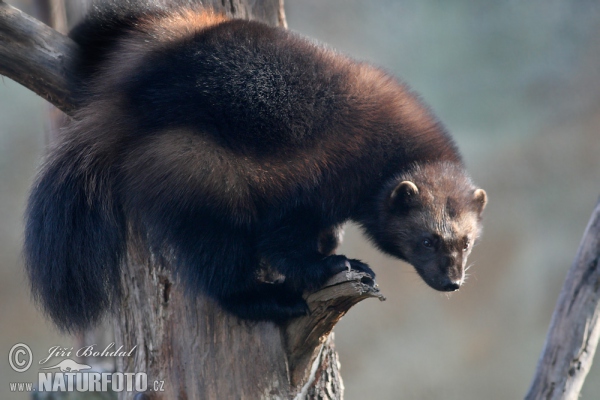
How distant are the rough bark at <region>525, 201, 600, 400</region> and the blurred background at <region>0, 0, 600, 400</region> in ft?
12.8

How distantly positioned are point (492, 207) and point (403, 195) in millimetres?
4342

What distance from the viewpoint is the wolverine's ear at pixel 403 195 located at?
8.80ft

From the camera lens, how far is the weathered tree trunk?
2457 millimetres

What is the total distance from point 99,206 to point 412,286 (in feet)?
16.0

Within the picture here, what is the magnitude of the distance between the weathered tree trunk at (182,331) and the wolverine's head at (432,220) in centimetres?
57

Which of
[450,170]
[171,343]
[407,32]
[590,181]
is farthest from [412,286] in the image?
[171,343]

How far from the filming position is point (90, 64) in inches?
105

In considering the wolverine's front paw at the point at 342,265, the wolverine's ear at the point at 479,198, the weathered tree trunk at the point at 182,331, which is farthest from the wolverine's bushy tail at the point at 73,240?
the wolverine's ear at the point at 479,198

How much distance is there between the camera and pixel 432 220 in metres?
2.73

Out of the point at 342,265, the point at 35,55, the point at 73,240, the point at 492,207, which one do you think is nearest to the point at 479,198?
the point at 342,265

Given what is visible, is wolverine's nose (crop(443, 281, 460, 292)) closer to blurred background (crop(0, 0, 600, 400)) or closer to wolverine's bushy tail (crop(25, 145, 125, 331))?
wolverine's bushy tail (crop(25, 145, 125, 331))

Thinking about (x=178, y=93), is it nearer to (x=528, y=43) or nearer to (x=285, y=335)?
(x=285, y=335)

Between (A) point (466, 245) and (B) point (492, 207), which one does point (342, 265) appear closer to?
(A) point (466, 245)

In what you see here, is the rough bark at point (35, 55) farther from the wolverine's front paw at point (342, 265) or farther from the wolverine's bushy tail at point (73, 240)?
the wolverine's front paw at point (342, 265)
